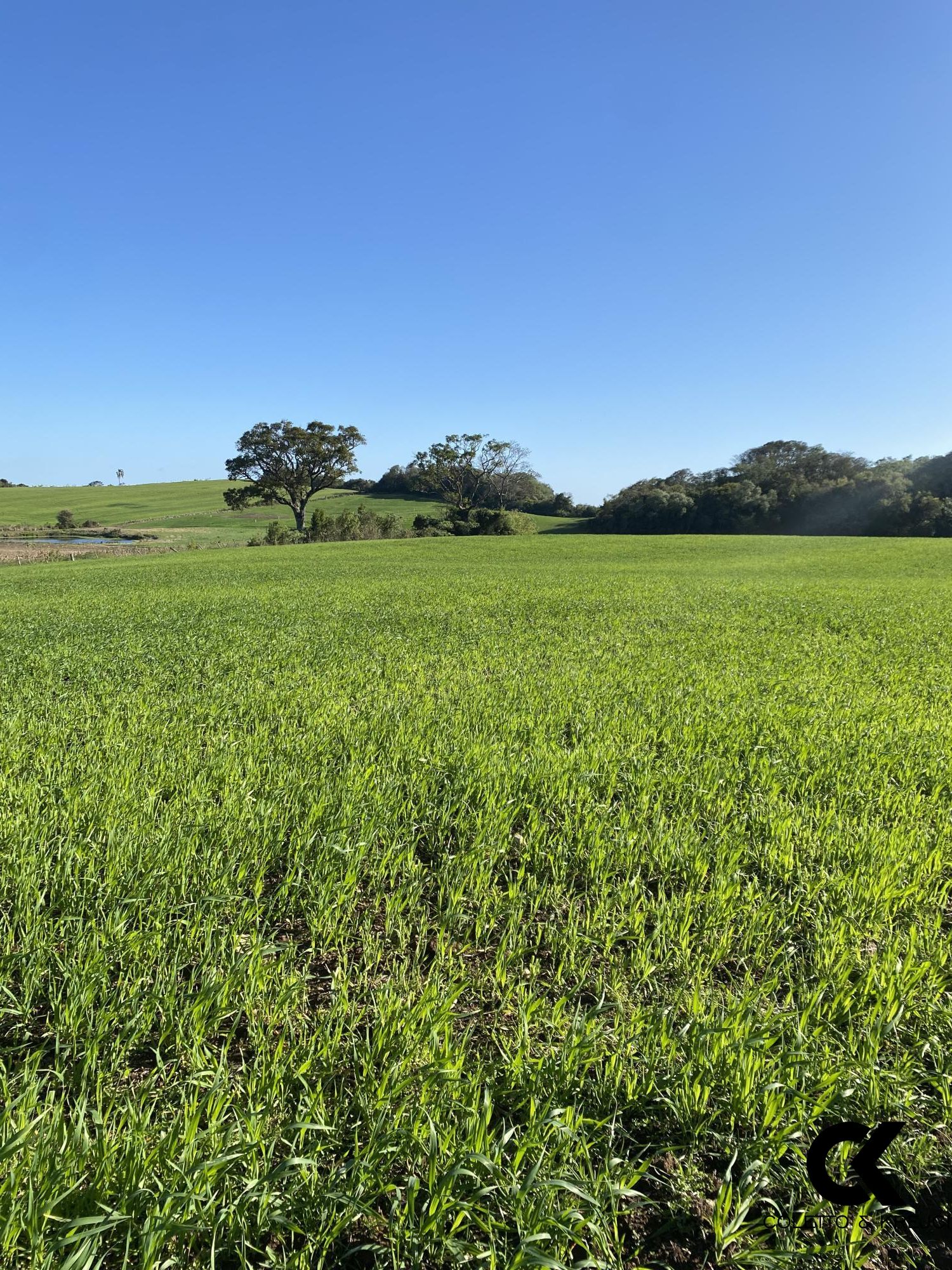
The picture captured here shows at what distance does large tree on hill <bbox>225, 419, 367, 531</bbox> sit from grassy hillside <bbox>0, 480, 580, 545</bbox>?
5.83 m

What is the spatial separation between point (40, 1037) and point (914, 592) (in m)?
23.7

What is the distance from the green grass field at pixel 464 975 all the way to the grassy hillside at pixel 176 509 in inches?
2436

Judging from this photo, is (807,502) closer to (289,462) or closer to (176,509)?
(289,462)

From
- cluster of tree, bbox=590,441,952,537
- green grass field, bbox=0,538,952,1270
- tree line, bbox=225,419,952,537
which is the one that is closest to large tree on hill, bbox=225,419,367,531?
tree line, bbox=225,419,952,537

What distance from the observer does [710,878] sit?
3.55 metres

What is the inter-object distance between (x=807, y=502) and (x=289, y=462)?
58.2 meters

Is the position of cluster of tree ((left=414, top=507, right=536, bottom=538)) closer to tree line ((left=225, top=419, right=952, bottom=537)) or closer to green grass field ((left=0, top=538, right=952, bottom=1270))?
tree line ((left=225, top=419, right=952, bottom=537))

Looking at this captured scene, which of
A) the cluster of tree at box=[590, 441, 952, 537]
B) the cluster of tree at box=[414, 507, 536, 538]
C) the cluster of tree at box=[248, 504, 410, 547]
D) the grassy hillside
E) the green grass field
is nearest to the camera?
the green grass field

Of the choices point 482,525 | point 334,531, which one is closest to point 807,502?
point 482,525

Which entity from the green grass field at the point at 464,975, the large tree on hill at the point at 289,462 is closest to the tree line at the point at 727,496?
the large tree on hill at the point at 289,462

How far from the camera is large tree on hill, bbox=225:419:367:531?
66875 millimetres

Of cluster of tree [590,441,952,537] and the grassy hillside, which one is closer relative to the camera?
cluster of tree [590,441,952,537]

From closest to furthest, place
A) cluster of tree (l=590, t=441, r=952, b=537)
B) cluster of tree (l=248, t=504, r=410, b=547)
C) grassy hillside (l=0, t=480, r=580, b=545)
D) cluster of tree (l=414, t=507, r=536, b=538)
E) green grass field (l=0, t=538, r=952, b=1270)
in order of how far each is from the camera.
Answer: green grass field (l=0, t=538, r=952, b=1270), cluster of tree (l=248, t=504, r=410, b=547), cluster of tree (l=590, t=441, r=952, b=537), cluster of tree (l=414, t=507, r=536, b=538), grassy hillside (l=0, t=480, r=580, b=545)

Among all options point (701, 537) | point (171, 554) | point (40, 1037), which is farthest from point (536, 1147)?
point (701, 537)
